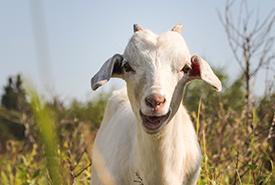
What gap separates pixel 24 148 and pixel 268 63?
5580 mm

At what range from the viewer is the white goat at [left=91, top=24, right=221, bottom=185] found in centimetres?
230

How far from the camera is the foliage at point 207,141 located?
354cm

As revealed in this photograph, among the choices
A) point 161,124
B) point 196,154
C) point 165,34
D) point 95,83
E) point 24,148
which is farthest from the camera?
point 24,148

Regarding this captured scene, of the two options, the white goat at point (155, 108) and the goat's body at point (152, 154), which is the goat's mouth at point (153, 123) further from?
the goat's body at point (152, 154)

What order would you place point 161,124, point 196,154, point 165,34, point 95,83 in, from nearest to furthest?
point 161,124, point 95,83, point 165,34, point 196,154

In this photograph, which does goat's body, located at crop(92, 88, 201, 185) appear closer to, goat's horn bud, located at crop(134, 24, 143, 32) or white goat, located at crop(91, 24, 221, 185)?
white goat, located at crop(91, 24, 221, 185)

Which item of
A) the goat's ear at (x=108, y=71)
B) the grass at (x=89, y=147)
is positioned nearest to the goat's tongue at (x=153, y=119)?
the goat's ear at (x=108, y=71)

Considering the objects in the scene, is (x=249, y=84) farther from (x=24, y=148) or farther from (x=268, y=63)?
(x=24, y=148)

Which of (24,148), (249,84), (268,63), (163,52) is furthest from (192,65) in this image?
(24,148)

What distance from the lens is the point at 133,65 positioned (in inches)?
99.3

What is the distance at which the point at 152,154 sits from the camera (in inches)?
104

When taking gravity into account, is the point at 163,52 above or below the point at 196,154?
above

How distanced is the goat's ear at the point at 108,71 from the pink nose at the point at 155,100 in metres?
0.45

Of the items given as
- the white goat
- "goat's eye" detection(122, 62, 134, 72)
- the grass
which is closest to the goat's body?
the white goat
